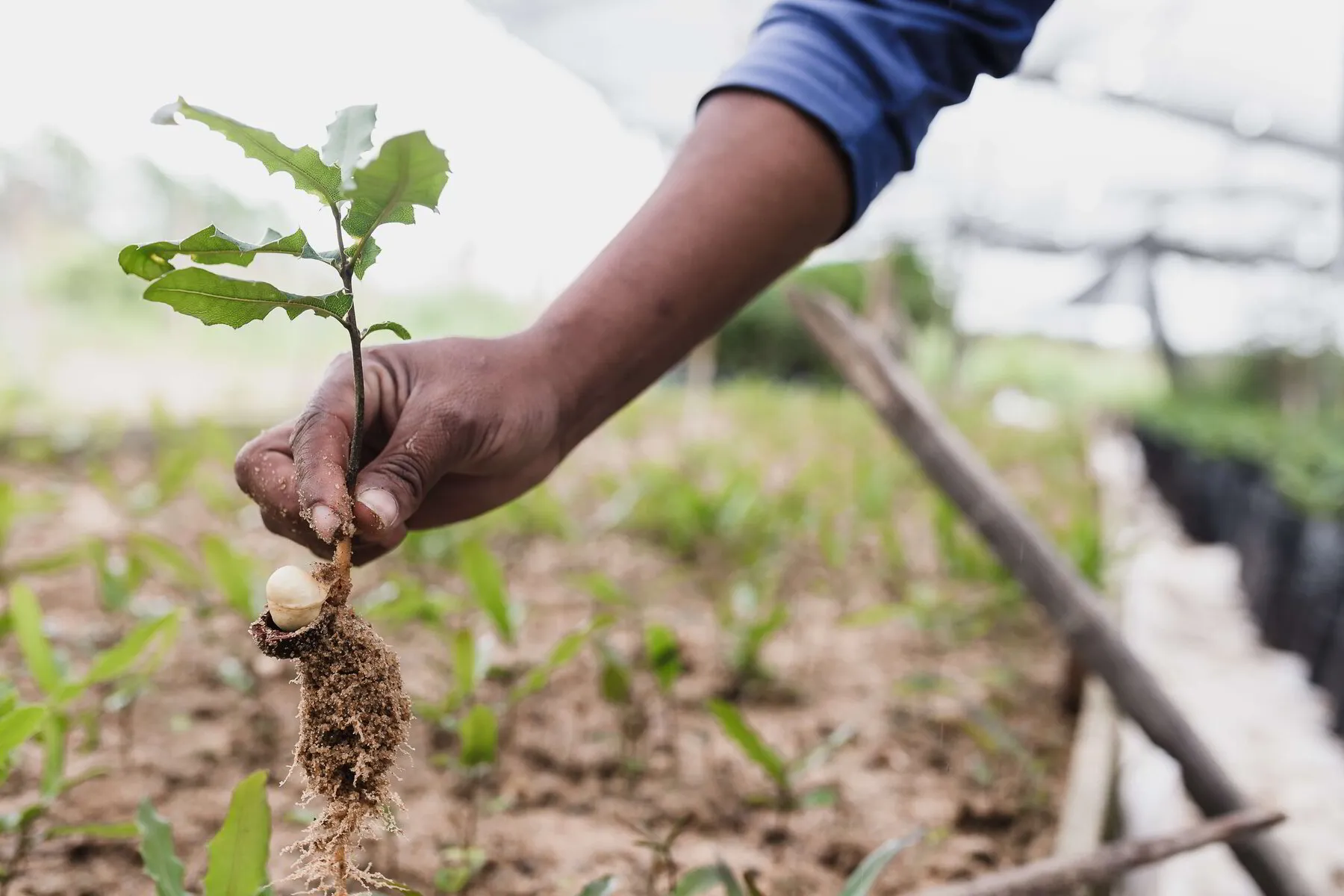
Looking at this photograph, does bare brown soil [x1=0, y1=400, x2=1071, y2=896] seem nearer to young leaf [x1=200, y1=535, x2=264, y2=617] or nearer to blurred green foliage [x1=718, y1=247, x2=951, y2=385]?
young leaf [x1=200, y1=535, x2=264, y2=617]

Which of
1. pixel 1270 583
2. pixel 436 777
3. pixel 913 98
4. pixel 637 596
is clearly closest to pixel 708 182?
pixel 913 98

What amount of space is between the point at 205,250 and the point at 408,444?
0.54ft

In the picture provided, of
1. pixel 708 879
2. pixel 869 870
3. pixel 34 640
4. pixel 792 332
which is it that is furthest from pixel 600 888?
pixel 792 332

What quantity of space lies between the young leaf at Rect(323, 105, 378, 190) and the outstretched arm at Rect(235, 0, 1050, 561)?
0.17m

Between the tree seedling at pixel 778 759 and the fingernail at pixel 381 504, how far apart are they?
58 centimetres

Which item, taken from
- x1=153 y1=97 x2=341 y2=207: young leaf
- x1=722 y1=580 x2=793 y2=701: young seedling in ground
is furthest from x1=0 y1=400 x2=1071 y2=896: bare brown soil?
Answer: x1=153 y1=97 x2=341 y2=207: young leaf

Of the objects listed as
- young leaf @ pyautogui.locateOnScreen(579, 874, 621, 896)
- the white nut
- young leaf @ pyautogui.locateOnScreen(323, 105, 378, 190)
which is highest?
young leaf @ pyautogui.locateOnScreen(323, 105, 378, 190)

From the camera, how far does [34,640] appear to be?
100cm

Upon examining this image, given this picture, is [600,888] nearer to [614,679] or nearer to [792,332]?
[614,679]

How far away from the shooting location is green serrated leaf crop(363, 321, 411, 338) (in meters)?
0.52

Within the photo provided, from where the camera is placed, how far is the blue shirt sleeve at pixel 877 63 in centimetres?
83

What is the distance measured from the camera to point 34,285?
4.06 meters

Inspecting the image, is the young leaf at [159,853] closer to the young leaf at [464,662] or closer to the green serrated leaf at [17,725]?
the green serrated leaf at [17,725]

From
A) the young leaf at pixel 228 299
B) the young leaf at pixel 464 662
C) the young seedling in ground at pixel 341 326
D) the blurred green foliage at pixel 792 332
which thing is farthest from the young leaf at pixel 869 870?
the blurred green foliage at pixel 792 332
